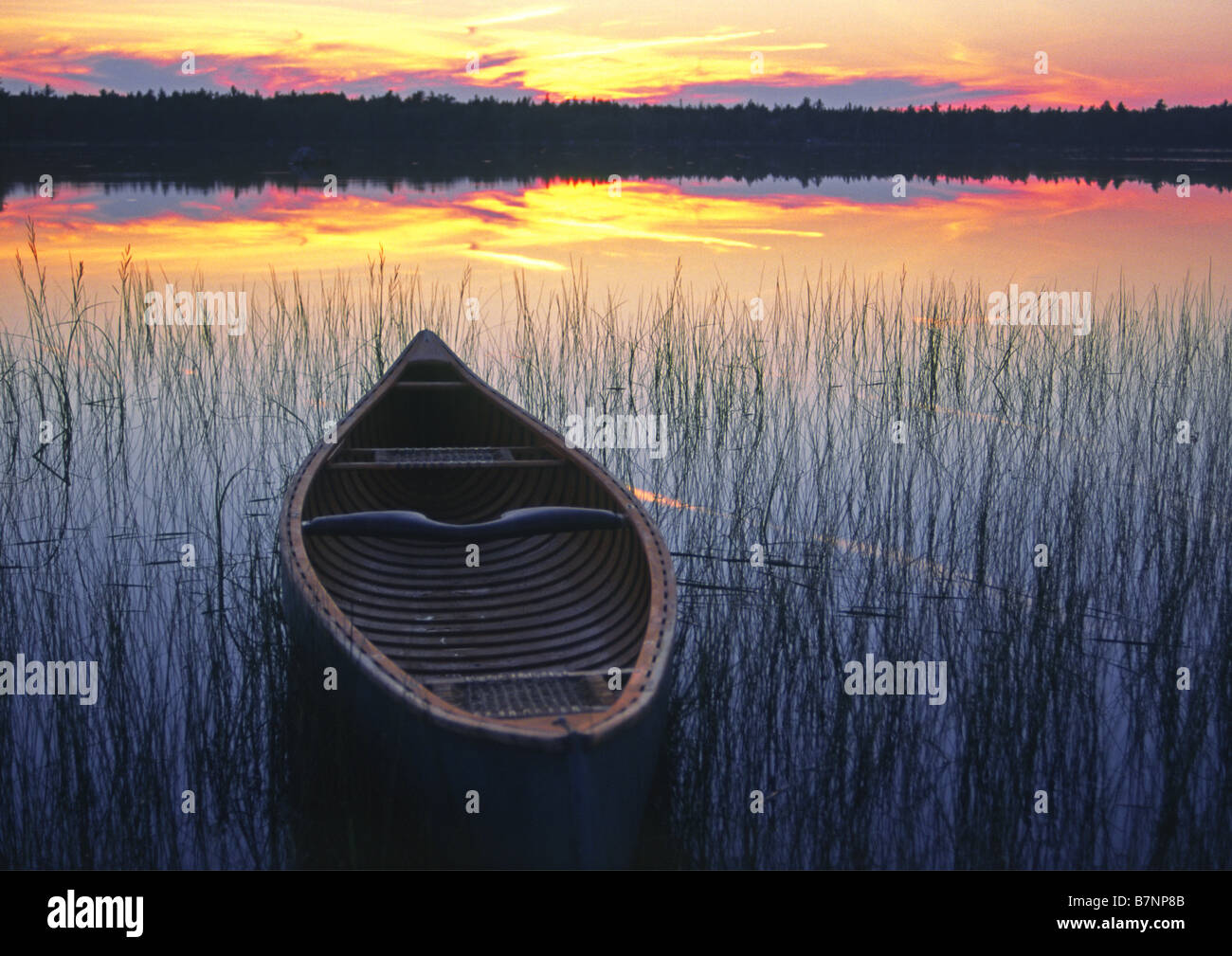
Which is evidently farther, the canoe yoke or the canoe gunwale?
the canoe yoke

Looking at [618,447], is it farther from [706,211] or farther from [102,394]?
[706,211]

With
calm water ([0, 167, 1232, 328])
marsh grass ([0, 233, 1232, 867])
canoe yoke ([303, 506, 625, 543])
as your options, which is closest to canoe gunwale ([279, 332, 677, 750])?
canoe yoke ([303, 506, 625, 543])

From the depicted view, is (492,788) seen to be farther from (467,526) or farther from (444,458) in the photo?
(444,458)

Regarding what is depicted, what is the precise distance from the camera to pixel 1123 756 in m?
3.99

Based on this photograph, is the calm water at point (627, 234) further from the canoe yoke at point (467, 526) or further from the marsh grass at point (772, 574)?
the canoe yoke at point (467, 526)

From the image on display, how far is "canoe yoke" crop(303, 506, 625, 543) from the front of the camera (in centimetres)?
440

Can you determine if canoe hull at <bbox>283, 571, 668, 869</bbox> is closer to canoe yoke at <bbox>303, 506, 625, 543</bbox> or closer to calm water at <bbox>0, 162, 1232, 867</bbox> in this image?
calm water at <bbox>0, 162, 1232, 867</bbox>

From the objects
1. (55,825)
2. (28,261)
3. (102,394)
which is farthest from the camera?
(28,261)

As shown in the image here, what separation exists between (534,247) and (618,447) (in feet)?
34.6

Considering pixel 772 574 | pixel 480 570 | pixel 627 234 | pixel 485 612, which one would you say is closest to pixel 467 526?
pixel 485 612

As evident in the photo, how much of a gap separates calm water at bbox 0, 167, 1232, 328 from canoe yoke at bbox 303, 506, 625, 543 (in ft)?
17.5

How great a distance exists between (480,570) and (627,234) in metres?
14.6

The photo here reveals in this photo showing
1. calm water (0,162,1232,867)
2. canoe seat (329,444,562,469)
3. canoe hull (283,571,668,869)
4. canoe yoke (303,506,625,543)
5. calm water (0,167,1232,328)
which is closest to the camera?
canoe hull (283,571,668,869)
